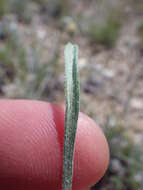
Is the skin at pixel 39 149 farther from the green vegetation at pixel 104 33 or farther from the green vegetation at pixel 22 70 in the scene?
the green vegetation at pixel 104 33

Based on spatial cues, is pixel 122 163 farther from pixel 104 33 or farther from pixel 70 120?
pixel 104 33

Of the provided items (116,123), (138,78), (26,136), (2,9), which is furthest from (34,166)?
(2,9)

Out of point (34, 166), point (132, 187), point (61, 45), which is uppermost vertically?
point (61, 45)

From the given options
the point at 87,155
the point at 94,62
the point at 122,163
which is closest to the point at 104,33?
the point at 94,62

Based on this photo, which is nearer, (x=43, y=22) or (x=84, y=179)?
(x=84, y=179)

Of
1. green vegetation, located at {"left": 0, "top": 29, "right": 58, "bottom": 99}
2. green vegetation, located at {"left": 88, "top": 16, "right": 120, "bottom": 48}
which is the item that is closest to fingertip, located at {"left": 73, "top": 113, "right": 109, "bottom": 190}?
green vegetation, located at {"left": 0, "top": 29, "right": 58, "bottom": 99}

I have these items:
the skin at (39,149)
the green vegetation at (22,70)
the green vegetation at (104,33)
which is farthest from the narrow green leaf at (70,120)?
the green vegetation at (104,33)

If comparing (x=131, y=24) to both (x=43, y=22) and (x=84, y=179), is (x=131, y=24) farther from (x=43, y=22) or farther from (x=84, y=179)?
(x=84, y=179)
